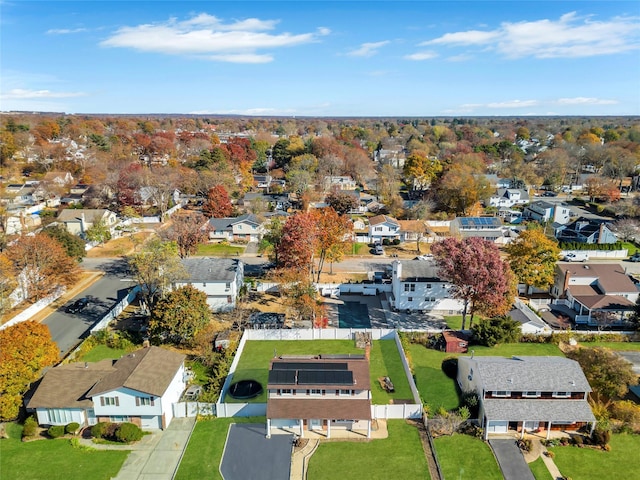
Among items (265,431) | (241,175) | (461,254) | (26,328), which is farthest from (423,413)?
(241,175)

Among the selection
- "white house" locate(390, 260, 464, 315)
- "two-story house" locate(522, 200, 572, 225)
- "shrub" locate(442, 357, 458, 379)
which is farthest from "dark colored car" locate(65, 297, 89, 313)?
"two-story house" locate(522, 200, 572, 225)

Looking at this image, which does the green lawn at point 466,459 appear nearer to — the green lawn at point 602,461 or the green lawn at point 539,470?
the green lawn at point 539,470

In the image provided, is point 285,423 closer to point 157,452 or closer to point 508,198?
point 157,452

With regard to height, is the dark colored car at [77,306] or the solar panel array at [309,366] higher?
the solar panel array at [309,366]

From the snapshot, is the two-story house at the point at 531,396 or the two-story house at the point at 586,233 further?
Result: the two-story house at the point at 586,233

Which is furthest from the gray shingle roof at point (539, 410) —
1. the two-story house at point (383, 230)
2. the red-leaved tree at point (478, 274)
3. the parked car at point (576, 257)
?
the two-story house at point (383, 230)

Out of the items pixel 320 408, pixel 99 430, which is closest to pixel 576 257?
pixel 320 408
